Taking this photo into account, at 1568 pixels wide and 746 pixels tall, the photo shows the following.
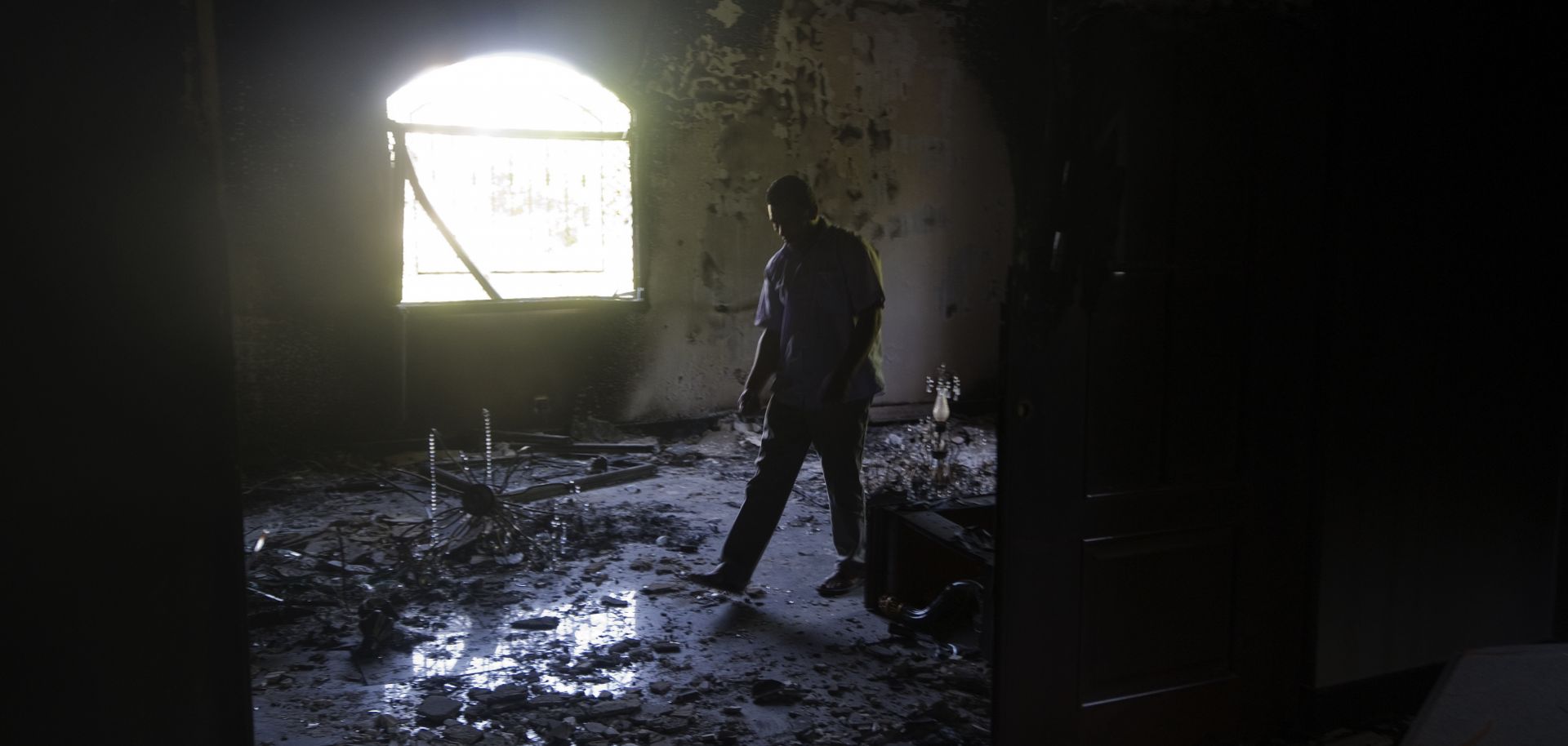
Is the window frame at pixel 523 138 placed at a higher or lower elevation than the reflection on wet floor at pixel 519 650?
higher

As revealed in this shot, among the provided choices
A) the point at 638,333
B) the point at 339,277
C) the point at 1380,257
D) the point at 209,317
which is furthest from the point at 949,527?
the point at 339,277

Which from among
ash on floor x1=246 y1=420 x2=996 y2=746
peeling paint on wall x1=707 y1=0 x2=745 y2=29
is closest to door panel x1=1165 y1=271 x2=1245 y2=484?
ash on floor x1=246 y1=420 x2=996 y2=746

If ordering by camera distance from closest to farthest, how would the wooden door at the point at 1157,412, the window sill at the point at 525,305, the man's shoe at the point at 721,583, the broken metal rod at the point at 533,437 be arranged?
the wooden door at the point at 1157,412
the man's shoe at the point at 721,583
the window sill at the point at 525,305
the broken metal rod at the point at 533,437

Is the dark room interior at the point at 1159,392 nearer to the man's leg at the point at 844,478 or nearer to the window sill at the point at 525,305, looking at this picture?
the man's leg at the point at 844,478

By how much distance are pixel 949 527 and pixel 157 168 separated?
2.95 m

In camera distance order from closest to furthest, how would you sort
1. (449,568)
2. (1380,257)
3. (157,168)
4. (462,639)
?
(157,168) → (1380,257) → (462,639) → (449,568)

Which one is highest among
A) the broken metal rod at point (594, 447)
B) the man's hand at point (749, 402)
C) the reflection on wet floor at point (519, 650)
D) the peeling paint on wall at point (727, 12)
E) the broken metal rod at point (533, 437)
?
the peeling paint on wall at point (727, 12)

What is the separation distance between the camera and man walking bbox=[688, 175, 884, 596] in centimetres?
404

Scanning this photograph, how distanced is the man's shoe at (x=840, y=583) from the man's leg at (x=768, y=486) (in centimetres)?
35

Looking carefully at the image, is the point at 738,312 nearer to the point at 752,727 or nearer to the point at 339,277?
the point at 339,277

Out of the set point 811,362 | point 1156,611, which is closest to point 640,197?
point 811,362

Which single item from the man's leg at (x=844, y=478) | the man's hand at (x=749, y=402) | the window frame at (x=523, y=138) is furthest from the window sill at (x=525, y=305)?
the man's leg at (x=844, y=478)

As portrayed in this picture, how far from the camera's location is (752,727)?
307 centimetres

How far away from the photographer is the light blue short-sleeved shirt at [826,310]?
4059 mm
